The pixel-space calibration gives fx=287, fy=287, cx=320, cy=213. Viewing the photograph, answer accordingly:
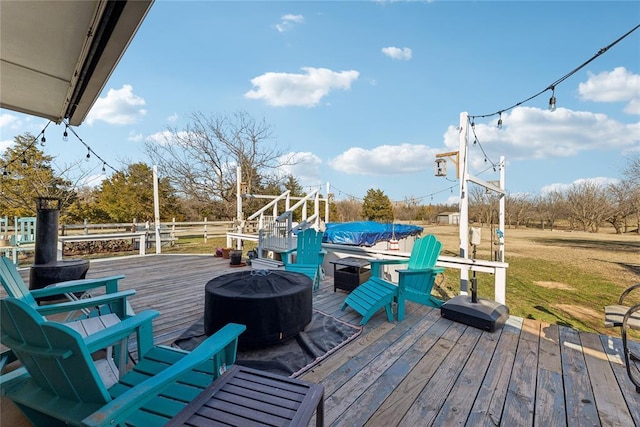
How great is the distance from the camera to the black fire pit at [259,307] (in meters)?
2.45

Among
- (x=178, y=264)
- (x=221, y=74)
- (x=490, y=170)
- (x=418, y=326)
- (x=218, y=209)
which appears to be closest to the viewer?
(x=418, y=326)

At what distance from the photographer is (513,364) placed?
7.79ft

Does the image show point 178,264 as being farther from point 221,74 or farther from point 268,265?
point 221,74

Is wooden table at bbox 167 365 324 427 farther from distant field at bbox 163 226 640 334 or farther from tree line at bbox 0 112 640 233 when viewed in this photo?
tree line at bbox 0 112 640 233

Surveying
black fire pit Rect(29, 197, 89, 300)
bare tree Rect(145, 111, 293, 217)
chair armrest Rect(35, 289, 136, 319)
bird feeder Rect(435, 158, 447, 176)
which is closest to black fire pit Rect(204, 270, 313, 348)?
chair armrest Rect(35, 289, 136, 319)

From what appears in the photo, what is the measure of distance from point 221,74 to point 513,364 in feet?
35.5

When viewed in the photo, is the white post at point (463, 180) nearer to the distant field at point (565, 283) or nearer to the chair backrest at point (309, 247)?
the distant field at point (565, 283)

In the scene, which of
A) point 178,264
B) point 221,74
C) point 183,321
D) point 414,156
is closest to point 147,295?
point 183,321

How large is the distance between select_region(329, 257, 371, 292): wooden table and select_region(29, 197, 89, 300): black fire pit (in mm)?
3432

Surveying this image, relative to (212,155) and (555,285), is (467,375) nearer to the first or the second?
(555,285)

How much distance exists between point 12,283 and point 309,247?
3.47m

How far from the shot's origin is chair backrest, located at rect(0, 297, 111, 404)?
3.56 feet

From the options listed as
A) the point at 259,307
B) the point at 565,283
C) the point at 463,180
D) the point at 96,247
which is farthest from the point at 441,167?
the point at 96,247

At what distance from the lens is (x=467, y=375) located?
2.21 m
